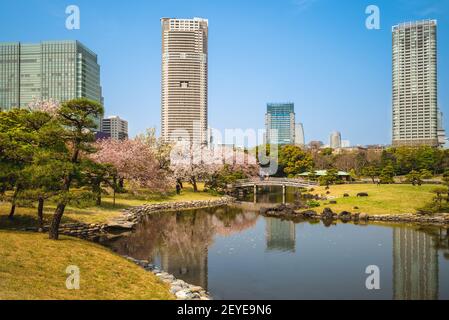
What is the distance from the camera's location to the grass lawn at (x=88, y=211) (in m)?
24.7

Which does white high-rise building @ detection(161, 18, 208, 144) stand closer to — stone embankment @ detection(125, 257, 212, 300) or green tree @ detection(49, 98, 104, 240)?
green tree @ detection(49, 98, 104, 240)

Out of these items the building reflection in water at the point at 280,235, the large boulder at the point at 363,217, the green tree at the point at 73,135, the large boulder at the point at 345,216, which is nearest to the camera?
the green tree at the point at 73,135

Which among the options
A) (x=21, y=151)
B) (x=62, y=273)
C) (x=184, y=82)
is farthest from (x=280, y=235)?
(x=184, y=82)

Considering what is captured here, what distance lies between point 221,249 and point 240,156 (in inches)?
1878

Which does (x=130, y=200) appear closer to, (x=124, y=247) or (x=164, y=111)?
(x=124, y=247)

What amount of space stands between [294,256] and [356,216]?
56.1 feet

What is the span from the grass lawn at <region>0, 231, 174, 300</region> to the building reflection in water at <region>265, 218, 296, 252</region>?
11.9m

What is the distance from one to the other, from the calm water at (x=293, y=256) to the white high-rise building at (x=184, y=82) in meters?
129

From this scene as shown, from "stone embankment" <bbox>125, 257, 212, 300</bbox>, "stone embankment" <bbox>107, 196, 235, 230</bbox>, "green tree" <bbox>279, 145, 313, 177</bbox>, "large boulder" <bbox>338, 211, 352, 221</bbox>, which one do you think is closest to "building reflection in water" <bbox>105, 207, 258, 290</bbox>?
"stone embankment" <bbox>107, 196, 235, 230</bbox>

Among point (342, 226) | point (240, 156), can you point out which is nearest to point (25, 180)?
point (342, 226)

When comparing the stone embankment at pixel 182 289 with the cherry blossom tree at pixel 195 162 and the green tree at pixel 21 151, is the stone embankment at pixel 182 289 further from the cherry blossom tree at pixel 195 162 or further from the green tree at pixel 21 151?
the cherry blossom tree at pixel 195 162

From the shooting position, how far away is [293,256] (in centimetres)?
2414

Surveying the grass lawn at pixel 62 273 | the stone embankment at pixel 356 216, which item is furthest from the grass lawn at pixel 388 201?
the grass lawn at pixel 62 273

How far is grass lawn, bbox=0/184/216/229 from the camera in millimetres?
24731
